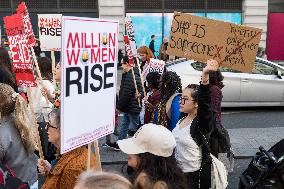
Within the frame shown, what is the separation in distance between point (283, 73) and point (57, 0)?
11075 millimetres

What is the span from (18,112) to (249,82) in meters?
7.71

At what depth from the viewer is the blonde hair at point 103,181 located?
1988 millimetres

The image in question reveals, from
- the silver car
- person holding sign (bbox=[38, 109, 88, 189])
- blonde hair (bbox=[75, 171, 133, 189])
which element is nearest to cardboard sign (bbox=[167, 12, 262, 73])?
person holding sign (bbox=[38, 109, 88, 189])

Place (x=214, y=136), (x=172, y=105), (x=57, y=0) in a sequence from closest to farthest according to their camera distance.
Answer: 1. (x=214, y=136)
2. (x=172, y=105)
3. (x=57, y=0)

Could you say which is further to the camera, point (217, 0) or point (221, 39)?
point (217, 0)

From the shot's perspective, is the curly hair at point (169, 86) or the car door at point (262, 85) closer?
the curly hair at point (169, 86)

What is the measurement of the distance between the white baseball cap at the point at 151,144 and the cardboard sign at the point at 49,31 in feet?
13.0

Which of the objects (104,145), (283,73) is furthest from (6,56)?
(283,73)

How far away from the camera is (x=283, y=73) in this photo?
35.7 ft

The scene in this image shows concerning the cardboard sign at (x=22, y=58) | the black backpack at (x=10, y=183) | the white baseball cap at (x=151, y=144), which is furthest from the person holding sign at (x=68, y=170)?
the cardboard sign at (x=22, y=58)

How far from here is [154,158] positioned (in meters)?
2.96

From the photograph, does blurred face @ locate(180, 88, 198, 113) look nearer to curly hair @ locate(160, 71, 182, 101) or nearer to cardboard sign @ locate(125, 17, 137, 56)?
curly hair @ locate(160, 71, 182, 101)

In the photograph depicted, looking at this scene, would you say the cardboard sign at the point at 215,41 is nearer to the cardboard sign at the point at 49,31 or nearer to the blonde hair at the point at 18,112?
the blonde hair at the point at 18,112

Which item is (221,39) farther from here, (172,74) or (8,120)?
(8,120)
